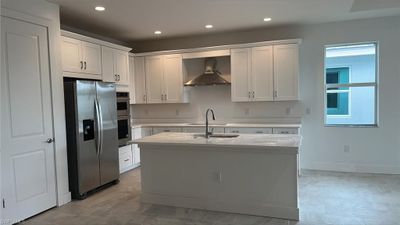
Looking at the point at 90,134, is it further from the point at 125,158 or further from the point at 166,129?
the point at 166,129

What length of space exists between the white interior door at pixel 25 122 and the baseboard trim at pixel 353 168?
4252mm

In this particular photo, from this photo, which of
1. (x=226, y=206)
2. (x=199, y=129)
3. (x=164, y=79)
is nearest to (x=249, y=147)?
(x=226, y=206)

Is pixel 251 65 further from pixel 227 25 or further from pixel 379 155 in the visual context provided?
pixel 379 155

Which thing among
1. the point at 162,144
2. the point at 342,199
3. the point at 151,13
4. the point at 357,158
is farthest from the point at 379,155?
the point at 151,13

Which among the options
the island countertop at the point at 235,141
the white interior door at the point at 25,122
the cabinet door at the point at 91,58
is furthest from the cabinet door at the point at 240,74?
the white interior door at the point at 25,122

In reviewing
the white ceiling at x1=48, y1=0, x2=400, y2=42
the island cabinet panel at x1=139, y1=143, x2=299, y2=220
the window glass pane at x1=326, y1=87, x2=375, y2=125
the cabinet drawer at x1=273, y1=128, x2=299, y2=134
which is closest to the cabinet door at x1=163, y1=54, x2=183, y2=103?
the white ceiling at x1=48, y1=0, x2=400, y2=42

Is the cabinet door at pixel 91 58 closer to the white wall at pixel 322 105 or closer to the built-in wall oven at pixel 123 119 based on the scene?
the built-in wall oven at pixel 123 119

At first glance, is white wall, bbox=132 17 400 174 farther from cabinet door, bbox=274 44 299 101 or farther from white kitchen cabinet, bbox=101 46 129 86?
white kitchen cabinet, bbox=101 46 129 86

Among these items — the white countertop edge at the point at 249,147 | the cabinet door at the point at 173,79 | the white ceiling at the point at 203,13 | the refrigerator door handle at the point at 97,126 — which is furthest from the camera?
the cabinet door at the point at 173,79

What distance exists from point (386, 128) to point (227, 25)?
128 inches

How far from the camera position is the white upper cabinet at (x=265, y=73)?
506 centimetres

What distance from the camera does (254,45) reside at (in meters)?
5.23

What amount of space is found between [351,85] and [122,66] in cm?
414

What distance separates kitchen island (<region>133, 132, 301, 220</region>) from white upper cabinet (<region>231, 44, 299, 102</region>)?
5.77ft
